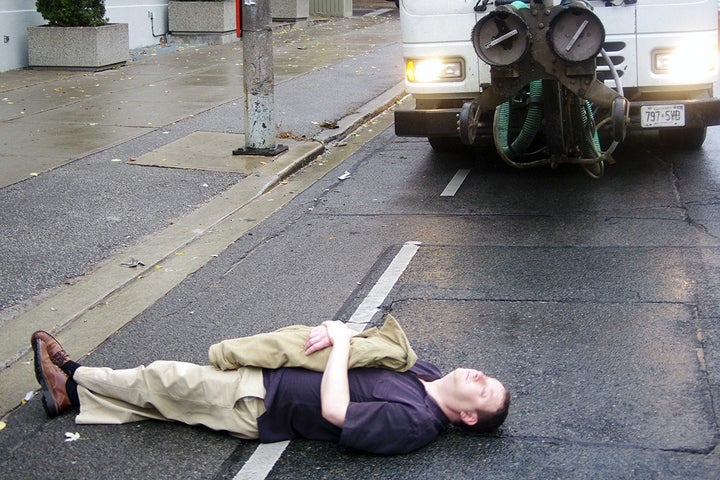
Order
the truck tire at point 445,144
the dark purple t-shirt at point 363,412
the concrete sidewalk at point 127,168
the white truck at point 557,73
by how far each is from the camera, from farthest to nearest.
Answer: the truck tire at point 445,144 → the white truck at point 557,73 → the concrete sidewalk at point 127,168 → the dark purple t-shirt at point 363,412

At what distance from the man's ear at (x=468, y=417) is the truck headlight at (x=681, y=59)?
15.9 feet

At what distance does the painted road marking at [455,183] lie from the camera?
8.58 m

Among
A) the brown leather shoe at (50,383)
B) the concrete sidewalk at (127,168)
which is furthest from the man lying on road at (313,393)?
the concrete sidewalk at (127,168)

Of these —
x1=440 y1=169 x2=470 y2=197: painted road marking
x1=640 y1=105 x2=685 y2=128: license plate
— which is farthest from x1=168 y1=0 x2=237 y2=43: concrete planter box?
x1=640 y1=105 x2=685 y2=128: license plate

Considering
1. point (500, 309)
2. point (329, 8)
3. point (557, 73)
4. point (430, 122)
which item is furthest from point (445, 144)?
point (329, 8)

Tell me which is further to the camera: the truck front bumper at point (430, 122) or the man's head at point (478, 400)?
the truck front bumper at point (430, 122)

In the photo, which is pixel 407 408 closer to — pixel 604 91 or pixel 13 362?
pixel 13 362

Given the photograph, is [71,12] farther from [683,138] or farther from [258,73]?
[683,138]

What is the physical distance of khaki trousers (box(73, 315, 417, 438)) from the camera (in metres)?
4.24

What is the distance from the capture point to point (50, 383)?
4.58 meters

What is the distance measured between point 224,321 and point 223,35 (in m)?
15.0

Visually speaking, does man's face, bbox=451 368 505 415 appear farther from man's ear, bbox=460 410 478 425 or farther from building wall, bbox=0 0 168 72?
building wall, bbox=0 0 168 72

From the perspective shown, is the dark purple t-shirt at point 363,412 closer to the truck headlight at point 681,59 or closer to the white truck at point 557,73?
the white truck at point 557,73

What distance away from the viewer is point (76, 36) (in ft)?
50.2
